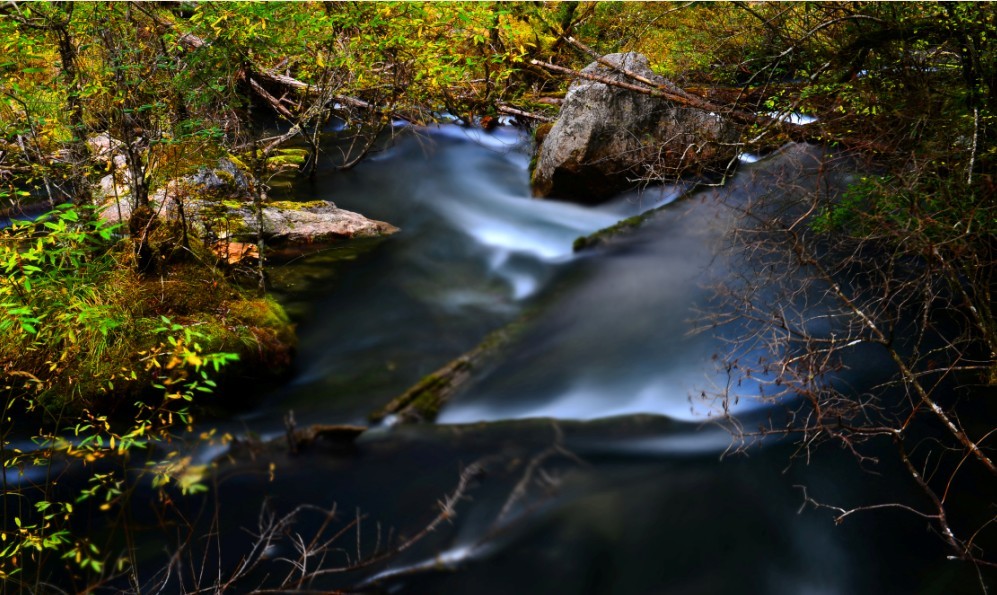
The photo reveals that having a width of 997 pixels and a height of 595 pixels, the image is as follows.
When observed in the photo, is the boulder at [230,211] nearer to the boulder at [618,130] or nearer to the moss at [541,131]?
the boulder at [618,130]

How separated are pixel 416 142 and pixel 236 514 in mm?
5650

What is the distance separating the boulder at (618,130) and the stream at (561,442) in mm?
388

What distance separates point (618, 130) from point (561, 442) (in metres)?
3.68

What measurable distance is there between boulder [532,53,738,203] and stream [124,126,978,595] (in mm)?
388

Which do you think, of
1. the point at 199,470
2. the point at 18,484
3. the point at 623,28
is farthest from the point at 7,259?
the point at 623,28

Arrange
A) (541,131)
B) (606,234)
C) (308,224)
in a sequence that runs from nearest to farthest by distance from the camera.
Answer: (308,224) < (606,234) < (541,131)

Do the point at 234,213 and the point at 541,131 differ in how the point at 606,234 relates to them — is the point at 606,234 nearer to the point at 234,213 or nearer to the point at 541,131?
the point at 541,131

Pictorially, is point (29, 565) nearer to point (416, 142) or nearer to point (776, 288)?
point (776, 288)

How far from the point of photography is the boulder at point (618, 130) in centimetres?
643

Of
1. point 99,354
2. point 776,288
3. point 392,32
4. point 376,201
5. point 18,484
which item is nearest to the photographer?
point 18,484

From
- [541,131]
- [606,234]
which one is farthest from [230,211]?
[541,131]

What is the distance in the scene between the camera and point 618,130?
6.51 metres

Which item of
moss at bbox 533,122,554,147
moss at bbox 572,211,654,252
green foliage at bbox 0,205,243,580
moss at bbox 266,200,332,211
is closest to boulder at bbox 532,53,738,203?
moss at bbox 572,211,654,252

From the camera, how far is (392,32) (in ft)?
20.3
